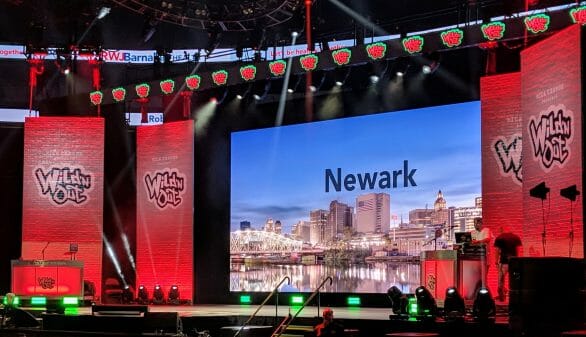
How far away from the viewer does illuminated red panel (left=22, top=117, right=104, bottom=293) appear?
17969mm

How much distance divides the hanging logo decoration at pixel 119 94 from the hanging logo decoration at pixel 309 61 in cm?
427

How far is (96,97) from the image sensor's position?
1814cm

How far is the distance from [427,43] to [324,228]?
4476 millimetres

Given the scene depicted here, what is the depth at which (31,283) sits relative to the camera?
16625 millimetres

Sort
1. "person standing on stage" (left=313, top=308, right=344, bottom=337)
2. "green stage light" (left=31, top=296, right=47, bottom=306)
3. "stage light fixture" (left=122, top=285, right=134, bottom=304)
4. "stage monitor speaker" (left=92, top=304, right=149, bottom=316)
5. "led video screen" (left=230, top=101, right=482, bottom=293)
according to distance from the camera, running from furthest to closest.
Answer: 1. "stage light fixture" (left=122, top=285, right=134, bottom=304)
2. "green stage light" (left=31, top=296, right=47, bottom=306)
3. "led video screen" (left=230, top=101, right=482, bottom=293)
4. "stage monitor speaker" (left=92, top=304, right=149, bottom=316)
5. "person standing on stage" (left=313, top=308, right=344, bottom=337)

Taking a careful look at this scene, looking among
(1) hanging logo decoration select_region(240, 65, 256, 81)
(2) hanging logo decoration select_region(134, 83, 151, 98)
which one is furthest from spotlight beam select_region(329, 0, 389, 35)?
(2) hanging logo decoration select_region(134, 83, 151, 98)

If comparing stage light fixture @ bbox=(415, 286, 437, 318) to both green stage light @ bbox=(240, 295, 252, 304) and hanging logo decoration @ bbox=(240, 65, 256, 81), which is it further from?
green stage light @ bbox=(240, 295, 252, 304)

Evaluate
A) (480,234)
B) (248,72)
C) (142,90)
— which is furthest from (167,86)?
(480,234)

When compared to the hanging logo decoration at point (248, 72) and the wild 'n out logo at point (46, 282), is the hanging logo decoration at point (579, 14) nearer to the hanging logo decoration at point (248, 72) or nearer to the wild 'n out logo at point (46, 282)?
the hanging logo decoration at point (248, 72)

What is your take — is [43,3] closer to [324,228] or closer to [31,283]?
[31,283]

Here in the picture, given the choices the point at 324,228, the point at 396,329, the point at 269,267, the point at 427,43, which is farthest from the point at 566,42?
the point at 269,267

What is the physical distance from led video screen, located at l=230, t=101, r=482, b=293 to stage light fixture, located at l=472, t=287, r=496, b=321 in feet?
13.0

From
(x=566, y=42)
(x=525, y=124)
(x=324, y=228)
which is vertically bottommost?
(x=324, y=228)

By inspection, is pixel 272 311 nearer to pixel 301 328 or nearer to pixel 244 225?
pixel 301 328
